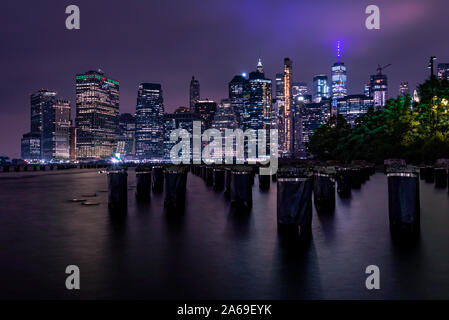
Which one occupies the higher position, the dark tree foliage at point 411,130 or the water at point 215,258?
the dark tree foliage at point 411,130

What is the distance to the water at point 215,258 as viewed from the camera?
550cm

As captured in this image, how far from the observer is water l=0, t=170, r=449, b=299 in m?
5.50

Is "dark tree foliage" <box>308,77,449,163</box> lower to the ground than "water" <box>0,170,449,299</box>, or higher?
higher

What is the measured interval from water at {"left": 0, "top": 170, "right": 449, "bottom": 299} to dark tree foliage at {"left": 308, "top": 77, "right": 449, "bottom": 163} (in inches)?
1625

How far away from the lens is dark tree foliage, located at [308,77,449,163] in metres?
50.5

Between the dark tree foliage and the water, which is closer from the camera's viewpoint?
the water

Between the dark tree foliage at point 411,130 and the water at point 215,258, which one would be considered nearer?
the water at point 215,258

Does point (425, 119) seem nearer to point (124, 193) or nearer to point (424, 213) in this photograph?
point (424, 213)

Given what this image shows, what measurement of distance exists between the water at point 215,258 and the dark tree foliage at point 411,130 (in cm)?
4128

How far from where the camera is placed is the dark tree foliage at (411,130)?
1988 inches

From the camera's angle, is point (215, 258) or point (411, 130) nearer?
point (215, 258)

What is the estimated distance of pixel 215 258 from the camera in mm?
7465

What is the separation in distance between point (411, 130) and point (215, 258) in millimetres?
55305

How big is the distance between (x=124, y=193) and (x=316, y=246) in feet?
28.2
